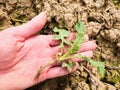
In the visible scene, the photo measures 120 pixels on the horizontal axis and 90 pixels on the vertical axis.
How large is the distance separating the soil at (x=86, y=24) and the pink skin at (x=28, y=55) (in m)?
0.15

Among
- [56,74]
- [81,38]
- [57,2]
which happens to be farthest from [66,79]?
[57,2]

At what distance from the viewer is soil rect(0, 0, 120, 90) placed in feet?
9.08

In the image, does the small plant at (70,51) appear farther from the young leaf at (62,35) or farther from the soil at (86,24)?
the soil at (86,24)

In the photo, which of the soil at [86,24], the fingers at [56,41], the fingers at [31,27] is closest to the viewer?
the fingers at [31,27]

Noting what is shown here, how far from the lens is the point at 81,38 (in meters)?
2.59

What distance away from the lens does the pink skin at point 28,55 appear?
255cm

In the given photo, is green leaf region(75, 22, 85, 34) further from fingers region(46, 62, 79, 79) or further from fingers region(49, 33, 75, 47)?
fingers region(46, 62, 79, 79)

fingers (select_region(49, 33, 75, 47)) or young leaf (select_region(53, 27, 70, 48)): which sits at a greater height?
young leaf (select_region(53, 27, 70, 48))

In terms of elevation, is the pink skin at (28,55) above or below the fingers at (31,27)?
below

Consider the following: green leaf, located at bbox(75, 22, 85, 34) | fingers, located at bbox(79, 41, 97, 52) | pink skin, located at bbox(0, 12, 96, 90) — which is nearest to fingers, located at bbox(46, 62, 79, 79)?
pink skin, located at bbox(0, 12, 96, 90)

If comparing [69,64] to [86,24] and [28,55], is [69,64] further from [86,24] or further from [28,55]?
[86,24]

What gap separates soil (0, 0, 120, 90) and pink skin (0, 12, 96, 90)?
5.8 inches

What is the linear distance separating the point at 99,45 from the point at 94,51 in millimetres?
66

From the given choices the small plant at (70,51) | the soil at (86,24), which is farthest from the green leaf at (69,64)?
the soil at (86,24)
